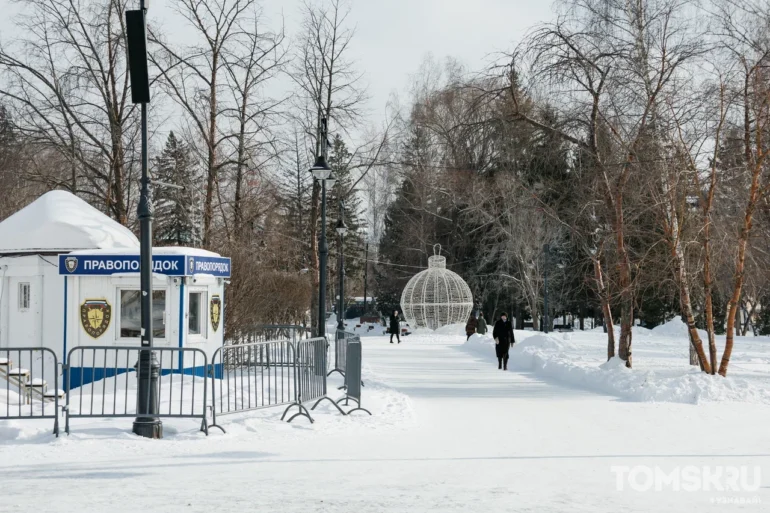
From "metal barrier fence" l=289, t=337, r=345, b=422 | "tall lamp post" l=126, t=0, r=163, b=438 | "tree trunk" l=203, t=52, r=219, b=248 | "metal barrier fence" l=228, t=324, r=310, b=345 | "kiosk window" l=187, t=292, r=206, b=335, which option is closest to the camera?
"tall lamp post" l=126, t=0, r=163, b=438

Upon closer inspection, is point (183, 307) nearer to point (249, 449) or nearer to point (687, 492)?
point (249, 449)

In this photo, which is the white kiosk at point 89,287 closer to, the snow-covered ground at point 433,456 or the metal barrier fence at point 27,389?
the metal barrier fence at point 27,389

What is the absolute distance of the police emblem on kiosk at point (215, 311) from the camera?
19094 millimetres

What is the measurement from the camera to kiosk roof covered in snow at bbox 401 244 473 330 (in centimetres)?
4572

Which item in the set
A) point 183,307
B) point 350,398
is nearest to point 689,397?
point 350,398

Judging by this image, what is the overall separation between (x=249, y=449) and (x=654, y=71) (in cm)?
1234

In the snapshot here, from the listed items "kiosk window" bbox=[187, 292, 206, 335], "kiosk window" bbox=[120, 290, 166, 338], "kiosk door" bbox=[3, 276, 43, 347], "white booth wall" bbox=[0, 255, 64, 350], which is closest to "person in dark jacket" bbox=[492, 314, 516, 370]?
"kiosk window" bbox=[187, 292, 206, 335]

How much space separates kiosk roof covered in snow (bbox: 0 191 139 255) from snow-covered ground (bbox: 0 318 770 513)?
752 centimetres

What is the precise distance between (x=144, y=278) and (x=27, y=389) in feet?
18.7

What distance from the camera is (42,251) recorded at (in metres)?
19.1

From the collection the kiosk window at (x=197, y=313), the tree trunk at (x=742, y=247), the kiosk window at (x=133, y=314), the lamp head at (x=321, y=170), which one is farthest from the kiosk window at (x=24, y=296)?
the tree trunk at (x=742, y=247)

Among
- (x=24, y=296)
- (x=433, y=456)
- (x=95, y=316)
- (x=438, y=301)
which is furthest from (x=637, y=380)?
(x=438, y=301)

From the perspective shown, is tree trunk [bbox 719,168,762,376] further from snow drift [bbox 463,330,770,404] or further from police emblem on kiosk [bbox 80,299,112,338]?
police emblem on kiosk [bbox 80,299,112,338]

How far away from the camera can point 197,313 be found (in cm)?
1867
